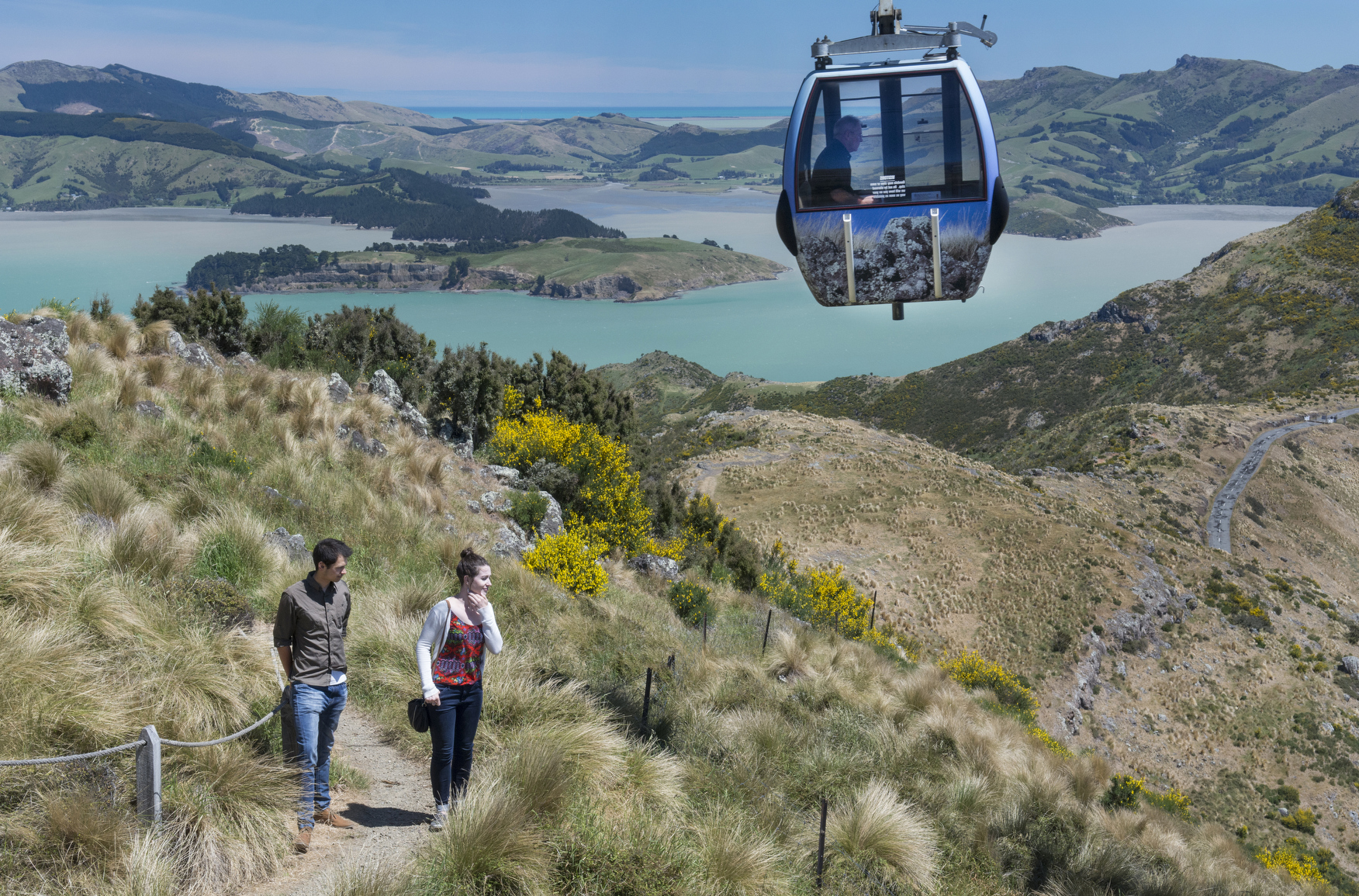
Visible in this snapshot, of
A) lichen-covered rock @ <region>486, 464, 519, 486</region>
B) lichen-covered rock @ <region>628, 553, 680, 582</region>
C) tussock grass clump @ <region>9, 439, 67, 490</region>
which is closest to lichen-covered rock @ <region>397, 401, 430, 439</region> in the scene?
lichen-covered rock @ <region>486, 464, 519, 486</region>

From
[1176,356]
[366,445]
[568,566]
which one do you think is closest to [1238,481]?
[1176,356]

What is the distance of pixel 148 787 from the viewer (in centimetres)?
438

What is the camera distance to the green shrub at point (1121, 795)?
11.1 meters

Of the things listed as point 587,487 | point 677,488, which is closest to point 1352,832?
point 677,488

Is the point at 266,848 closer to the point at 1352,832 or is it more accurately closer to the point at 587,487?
the point at 587,487

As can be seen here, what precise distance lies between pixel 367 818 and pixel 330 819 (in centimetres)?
34

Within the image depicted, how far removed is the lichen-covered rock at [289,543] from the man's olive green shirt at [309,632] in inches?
174

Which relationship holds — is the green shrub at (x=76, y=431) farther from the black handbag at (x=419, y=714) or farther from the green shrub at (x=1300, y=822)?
the green shrub at (x=1300, y=822)

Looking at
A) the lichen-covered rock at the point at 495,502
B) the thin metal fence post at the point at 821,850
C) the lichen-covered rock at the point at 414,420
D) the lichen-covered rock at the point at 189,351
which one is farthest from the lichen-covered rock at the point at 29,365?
the thin metal fence post at the point at 821,850

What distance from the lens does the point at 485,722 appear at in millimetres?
6766

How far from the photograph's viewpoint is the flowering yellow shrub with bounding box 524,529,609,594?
11945 mm

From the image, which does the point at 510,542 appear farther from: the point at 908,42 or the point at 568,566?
the point at 908,42

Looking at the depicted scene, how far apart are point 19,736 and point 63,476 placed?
517 centimetres

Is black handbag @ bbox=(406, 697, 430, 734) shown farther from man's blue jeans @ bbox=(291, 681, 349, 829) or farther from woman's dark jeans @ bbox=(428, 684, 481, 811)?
man's blue jeans @ bbox=(291, 681, 349, 829)
